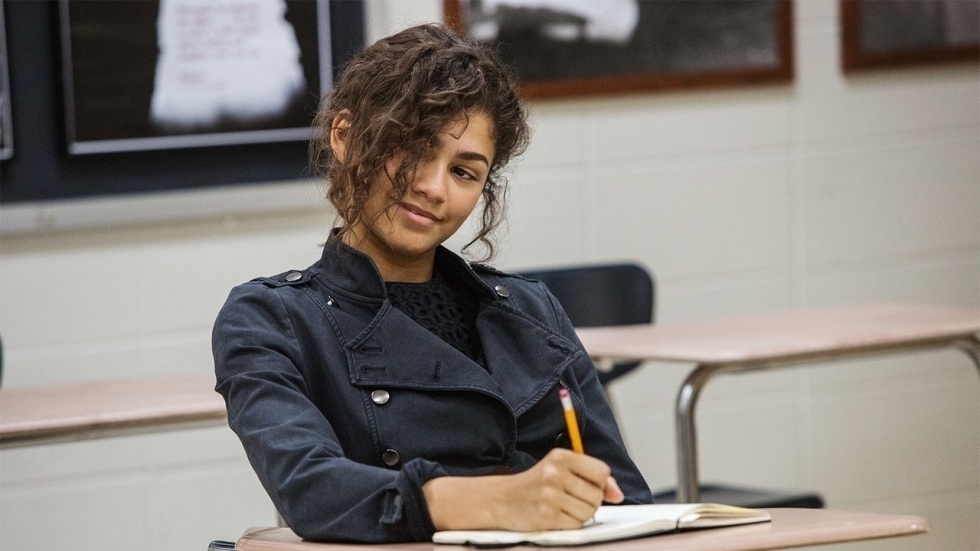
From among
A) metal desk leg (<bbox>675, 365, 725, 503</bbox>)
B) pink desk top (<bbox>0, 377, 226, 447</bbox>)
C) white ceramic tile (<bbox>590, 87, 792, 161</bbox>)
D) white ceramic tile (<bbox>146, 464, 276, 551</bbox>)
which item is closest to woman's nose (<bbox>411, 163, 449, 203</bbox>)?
pink desk top (<bbox>0, 377, 226, 447</bbox>)

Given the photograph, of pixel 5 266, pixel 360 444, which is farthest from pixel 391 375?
pixel 5 266

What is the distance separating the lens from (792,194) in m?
3.99

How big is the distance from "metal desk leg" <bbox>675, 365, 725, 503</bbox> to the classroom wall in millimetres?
1036

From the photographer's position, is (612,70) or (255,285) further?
(612,70)

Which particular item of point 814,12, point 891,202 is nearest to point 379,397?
point 814,12

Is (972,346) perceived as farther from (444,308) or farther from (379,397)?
(379,397)

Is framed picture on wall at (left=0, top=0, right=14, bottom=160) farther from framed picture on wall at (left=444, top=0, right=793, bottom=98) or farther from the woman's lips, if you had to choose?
the woman's lips

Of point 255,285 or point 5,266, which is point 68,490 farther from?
point 255,285

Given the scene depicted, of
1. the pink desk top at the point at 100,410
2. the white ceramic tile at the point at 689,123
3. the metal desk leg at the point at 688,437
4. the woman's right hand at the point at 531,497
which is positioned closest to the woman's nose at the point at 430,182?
the woman's right hand at the point at 531,497

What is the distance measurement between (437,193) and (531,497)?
0.45m

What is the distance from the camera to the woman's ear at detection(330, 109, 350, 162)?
1.62 meters

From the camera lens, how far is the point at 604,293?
3303 millimetres

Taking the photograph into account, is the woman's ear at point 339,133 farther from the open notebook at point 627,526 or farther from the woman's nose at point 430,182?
the open notebook at point 627,526

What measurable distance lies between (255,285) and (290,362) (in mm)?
122
